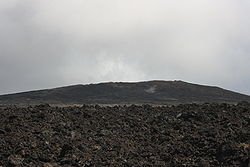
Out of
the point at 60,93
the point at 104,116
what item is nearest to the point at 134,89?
the point at 60,93

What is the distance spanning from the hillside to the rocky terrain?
98.7 feet

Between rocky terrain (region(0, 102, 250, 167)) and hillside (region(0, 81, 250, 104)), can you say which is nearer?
rocky terrain (region(0, 102, 250, 167))

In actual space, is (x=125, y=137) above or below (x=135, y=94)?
below

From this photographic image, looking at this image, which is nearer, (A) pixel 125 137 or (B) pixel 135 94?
(A) pixel 125 137

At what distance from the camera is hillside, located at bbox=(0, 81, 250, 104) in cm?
5103

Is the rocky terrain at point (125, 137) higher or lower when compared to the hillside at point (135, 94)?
lower

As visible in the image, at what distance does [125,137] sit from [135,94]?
4070 cm

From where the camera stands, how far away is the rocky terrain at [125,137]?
45.3 ft

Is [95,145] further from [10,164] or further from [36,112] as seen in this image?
[36,112]

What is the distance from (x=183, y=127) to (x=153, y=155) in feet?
9.01

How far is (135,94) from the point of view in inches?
2234

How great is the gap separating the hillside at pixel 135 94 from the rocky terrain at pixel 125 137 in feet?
Result: 98.7

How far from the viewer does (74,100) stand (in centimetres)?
5062

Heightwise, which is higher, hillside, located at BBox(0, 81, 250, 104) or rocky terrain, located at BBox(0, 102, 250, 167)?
hillside, located at BBox(0, 81, 250, 104)
